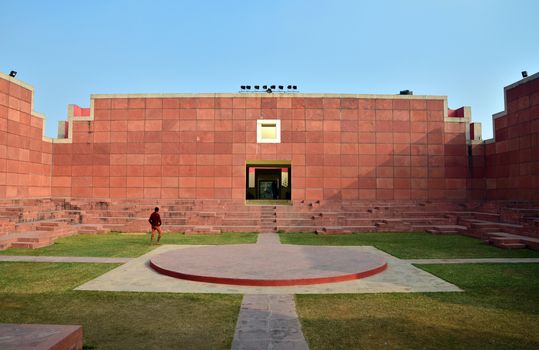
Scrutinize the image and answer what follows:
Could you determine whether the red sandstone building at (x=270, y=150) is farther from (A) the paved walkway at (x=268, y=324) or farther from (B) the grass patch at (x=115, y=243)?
(A) the paved walkway at (x=268, y=324)

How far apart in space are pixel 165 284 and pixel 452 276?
7375 millimetres

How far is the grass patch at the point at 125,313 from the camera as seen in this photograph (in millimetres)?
5445

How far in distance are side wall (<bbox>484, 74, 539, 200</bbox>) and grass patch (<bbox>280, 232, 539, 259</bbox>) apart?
755cm

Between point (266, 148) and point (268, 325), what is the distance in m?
21.8

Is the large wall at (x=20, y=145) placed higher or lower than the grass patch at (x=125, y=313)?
higher

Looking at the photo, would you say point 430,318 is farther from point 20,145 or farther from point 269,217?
point 20,145

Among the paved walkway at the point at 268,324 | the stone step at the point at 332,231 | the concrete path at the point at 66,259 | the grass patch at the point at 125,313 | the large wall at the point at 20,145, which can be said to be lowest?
the grass patch at the point at 125,313

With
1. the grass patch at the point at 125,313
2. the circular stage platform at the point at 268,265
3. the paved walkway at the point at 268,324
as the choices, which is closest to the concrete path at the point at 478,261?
the circular stage platform at the point at 268,265

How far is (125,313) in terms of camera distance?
6711 millimetres

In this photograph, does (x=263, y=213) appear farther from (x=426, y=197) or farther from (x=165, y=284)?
(x=165, y=284)

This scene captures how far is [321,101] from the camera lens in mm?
27375

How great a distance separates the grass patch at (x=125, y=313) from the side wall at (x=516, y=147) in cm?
2201

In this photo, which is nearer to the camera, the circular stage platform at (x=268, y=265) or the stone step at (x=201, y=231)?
the circular stage platform at (x=268, y=265)

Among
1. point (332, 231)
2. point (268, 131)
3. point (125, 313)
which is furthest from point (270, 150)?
point (125, 313)
